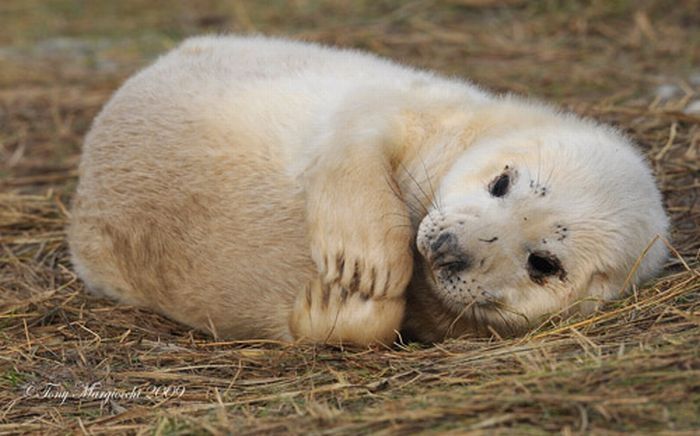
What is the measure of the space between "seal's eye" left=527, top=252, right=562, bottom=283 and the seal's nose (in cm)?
24

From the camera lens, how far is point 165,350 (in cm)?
434

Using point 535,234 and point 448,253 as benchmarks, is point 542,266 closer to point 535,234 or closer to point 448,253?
point 535,234

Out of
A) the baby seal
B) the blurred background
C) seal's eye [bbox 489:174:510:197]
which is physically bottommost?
the blurred background

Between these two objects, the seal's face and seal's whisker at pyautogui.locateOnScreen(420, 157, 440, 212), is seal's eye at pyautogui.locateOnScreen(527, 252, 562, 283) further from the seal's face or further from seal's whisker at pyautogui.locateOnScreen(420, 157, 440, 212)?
seal's whisker at pyautogui.locateOnScreen(420, 157, 440, 212)

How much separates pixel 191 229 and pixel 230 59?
3.76 feet

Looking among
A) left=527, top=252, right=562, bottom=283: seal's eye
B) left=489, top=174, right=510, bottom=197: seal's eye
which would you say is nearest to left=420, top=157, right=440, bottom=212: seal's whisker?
left=489, top=174, right=510, bottom=197: seal's eye

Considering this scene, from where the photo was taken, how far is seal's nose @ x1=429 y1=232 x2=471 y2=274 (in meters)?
3.96

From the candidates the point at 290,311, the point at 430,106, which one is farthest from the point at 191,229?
the point at 430,106

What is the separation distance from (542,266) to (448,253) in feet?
1.21

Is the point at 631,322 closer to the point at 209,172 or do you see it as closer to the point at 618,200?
the point at 618,200

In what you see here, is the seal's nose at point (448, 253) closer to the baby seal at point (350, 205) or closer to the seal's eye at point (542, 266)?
the baby seal at point (350, 205)
